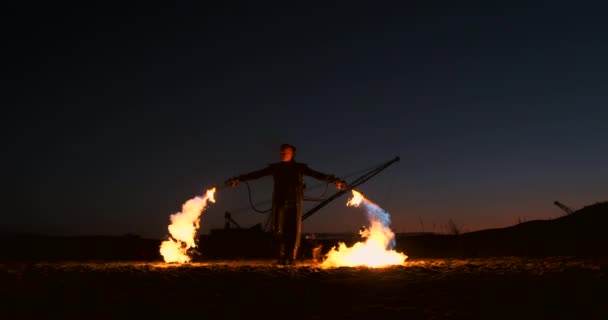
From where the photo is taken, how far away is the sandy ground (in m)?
6.68

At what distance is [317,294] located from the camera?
797 cm

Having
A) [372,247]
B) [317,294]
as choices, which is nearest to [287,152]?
[372,247]

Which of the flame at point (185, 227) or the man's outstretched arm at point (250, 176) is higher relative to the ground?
the man's outstretched arm at point (250, 176)

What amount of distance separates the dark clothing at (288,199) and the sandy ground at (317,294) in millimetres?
3193

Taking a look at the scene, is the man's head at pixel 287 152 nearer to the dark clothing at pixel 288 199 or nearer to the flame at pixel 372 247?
the dark clothing at pixel 288 199

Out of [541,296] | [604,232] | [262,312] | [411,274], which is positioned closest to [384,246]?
[411,274]

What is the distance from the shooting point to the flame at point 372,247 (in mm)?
13578

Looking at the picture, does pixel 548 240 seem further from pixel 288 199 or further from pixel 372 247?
pixel 288 199

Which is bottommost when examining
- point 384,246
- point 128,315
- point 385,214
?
point 128,315

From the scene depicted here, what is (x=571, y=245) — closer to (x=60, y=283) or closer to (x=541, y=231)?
(x=541, y=231)

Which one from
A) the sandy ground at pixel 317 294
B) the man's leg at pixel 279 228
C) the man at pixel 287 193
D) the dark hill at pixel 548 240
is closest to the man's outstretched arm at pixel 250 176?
the man at pixel 287 193

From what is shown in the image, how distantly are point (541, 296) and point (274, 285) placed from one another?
4.37 m

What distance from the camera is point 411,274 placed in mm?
9883

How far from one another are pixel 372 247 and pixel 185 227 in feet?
18.7
